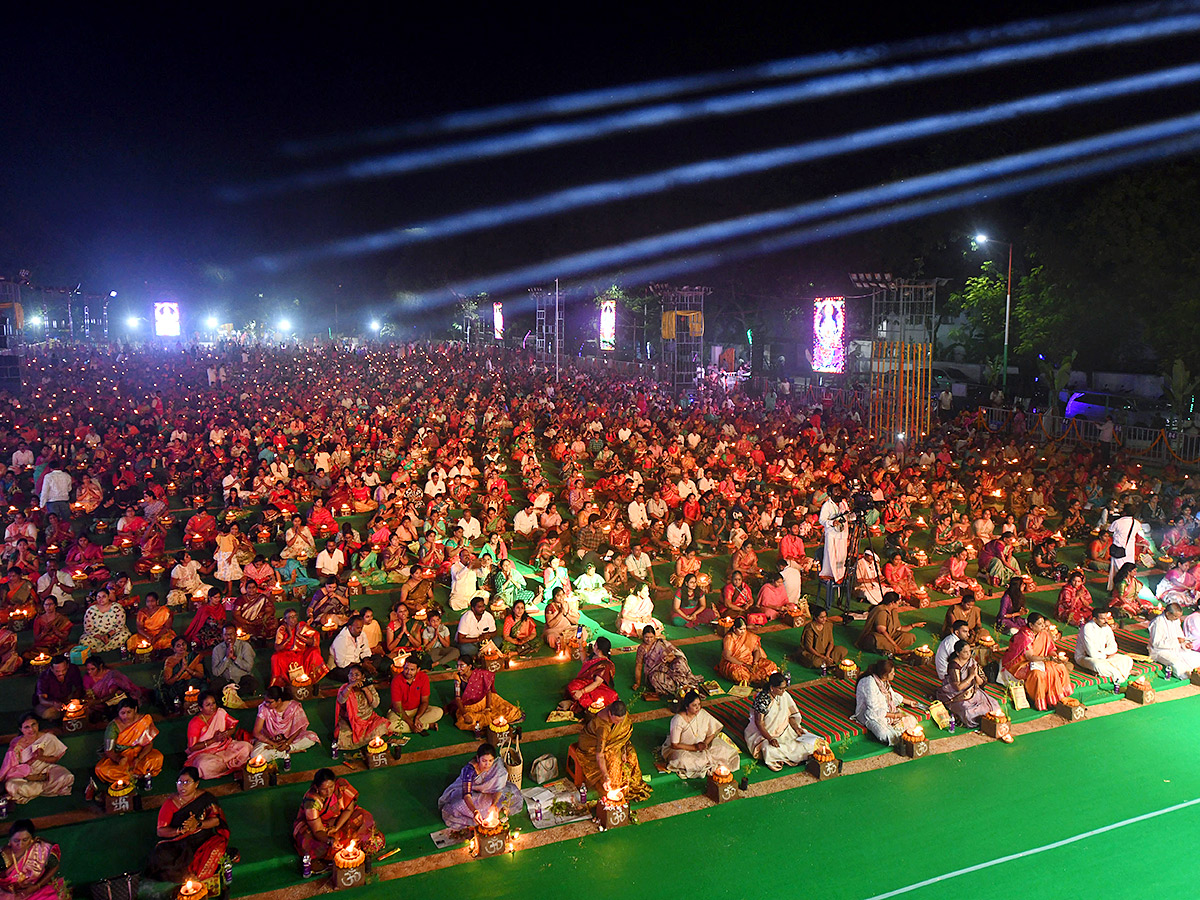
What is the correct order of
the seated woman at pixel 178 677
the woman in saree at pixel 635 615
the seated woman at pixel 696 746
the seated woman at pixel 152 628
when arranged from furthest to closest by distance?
the woman in saree at pixel 635 615
the seated woman at pixel 152 628
the seated woman at pixel 178 677
the seated woman at pixel 696 746

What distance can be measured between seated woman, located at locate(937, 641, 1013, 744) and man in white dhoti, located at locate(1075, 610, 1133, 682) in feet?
5.34

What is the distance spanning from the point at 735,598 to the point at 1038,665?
3.48 m

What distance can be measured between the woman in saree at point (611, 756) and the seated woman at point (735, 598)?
13.7 ft

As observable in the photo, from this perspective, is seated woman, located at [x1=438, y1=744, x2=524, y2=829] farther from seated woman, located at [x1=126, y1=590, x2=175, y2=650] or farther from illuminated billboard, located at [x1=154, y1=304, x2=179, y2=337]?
illuminated billboard, located at [x1=154, y1=304, x2=179, y2=337]

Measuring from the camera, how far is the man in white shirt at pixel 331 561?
11695 millimetres

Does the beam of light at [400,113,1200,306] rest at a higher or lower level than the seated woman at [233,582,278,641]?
higher

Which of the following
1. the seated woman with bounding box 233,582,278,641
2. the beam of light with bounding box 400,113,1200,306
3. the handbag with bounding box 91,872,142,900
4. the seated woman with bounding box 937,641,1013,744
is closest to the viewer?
the handbag with bounding box 91,872,142,900

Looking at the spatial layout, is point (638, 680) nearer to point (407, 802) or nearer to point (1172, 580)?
point (407, 802)

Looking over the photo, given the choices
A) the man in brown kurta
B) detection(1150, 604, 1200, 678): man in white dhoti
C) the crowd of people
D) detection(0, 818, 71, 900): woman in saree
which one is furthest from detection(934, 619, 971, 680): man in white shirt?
detection(0, 818, 71, 900): woman in saree

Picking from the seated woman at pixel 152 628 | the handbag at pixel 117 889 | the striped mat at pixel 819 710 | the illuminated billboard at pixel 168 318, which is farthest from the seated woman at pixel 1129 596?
the illuminated billboard at pixel 168 318

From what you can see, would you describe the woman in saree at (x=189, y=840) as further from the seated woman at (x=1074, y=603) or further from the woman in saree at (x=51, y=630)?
the seated woman at (x=1074, y=603)

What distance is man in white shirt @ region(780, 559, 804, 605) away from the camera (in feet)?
36.2

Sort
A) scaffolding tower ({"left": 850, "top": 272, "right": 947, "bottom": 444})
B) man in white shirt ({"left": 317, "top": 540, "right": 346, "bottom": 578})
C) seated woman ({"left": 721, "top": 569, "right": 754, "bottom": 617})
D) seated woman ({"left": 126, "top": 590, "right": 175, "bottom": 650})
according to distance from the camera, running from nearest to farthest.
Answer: seated woman ({"left": 126, "top": 590, "right": 175, "bottom": 650})
seated woman ({"left": 721, "top": 569, "right": 754, "bottom": 617})
man in white shirt ({"left": 317, "top": 540, "right": 346, "bottom": 578})
scaffolding tower ({"left": 850, "top": 272, "right": 947, "bottom": 444})

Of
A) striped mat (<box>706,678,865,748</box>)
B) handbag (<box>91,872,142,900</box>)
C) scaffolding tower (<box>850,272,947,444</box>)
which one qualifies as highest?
scaffolding tower (<box>850,272,947,444</box>)
